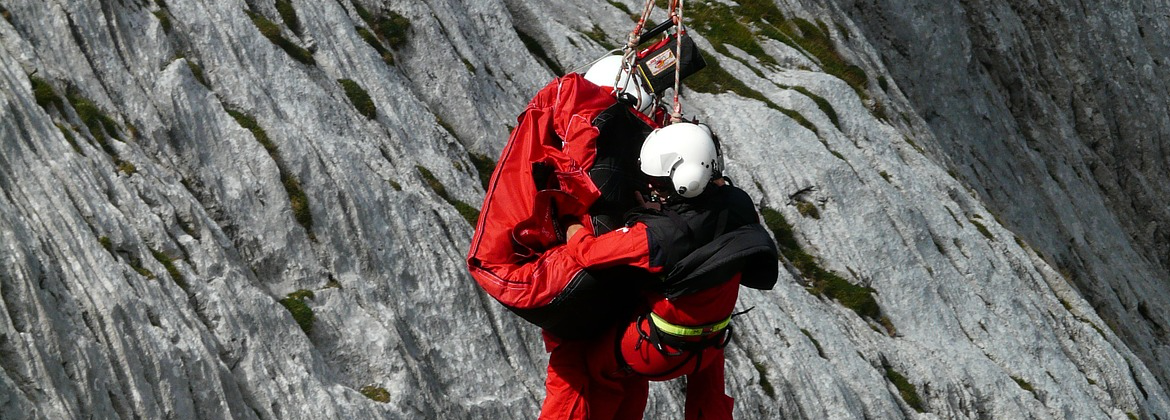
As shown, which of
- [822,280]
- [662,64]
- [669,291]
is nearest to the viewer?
[669,291]

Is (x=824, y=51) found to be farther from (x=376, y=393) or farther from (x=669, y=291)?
(x=669, y=291)

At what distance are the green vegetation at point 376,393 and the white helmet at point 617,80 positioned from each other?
6.12 metres

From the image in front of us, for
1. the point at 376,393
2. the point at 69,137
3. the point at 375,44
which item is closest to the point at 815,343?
the point at 376,393

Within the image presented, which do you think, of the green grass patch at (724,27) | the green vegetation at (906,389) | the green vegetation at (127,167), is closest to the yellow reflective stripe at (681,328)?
the green vegetation at (127,167)

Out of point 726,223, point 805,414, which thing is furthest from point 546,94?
point 805,414

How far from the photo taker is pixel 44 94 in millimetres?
16938

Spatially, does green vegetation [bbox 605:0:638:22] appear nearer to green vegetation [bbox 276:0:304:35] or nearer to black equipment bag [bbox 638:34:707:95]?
green vegetation [bbox 276:0:304:35]

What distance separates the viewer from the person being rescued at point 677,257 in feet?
36.8

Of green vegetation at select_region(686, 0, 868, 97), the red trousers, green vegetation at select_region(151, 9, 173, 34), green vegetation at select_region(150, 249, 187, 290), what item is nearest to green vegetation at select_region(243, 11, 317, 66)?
green vegetation at select_region(151, 9, 173, 34)

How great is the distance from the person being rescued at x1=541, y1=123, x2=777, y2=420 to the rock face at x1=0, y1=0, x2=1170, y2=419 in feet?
18.4

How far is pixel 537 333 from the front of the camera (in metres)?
19.8

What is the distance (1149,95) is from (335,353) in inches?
1741

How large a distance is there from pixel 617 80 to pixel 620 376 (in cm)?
305

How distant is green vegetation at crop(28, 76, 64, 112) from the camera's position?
1684 centimetres
